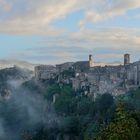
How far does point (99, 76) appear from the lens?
95.5 meters

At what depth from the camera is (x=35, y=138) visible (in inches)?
2758

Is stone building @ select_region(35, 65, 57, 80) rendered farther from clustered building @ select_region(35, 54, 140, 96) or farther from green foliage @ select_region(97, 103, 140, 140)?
green foliage @ select_region(97, 103, 140, 140)

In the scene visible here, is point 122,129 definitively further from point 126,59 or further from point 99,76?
point 126,59

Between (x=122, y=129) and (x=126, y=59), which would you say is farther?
(x=126, y=59)

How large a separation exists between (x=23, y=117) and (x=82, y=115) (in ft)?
49.0

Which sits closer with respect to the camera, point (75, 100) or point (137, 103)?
point (137, 103)

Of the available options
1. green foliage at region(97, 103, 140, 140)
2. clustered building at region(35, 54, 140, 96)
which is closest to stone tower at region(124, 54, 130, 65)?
clustered building at region(35, 54, 140, 96)

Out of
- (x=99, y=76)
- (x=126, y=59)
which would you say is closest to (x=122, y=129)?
(x=99, y=76)

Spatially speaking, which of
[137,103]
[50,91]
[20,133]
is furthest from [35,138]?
[50,91]

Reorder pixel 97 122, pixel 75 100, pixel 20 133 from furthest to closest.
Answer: pixel 75 100
pixel 20 133
pixel 97 122

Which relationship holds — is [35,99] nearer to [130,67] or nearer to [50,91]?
[50,91]

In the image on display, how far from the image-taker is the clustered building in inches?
3326

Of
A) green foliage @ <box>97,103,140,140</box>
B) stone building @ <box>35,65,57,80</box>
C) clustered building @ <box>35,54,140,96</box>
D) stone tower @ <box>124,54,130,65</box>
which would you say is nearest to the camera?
green foliage @ <box>97,103,140,140</box>

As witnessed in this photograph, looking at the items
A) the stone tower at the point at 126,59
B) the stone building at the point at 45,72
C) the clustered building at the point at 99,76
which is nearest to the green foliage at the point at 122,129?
the clustered building at the point at 99,76
